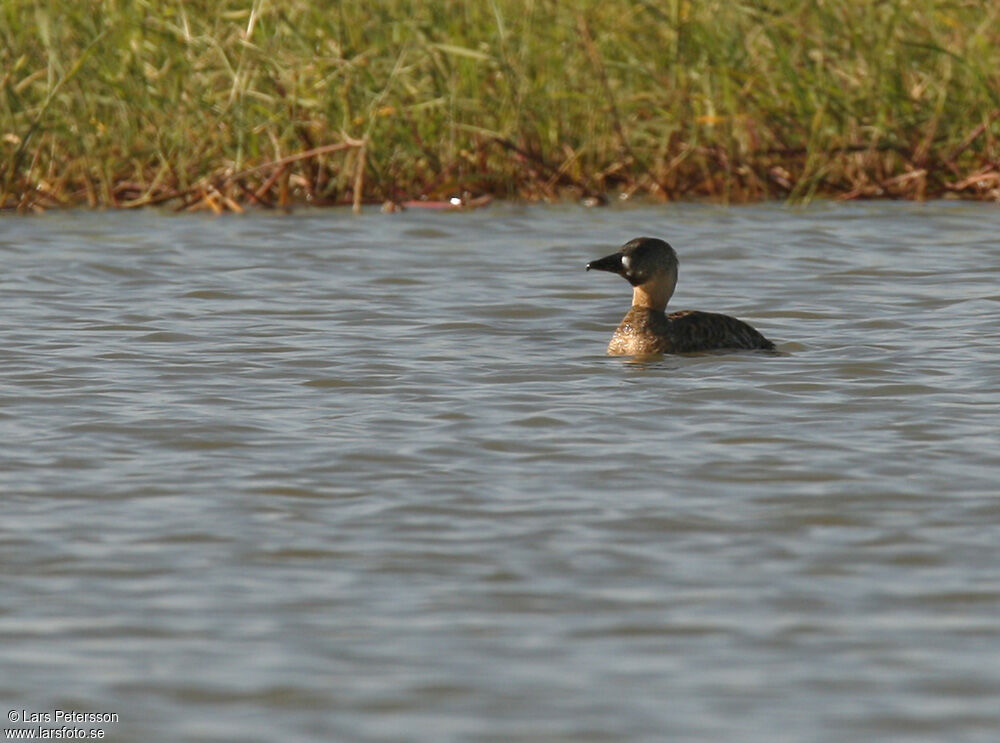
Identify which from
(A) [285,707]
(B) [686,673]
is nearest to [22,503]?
(A) [285,707]

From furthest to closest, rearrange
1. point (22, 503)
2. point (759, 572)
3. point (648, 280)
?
1. point (648, 280)
2. point (22, 503)
3. point (759, 572)

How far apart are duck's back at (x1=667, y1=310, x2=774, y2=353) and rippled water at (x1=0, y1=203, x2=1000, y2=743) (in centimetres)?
10

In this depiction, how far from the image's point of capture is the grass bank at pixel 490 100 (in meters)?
13.2

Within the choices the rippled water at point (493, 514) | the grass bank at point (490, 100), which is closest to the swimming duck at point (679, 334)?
the rippled water at point (493, 514)

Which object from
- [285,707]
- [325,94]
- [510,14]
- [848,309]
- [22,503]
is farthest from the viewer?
[510,14]

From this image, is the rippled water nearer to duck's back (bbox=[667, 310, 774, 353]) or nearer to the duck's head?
duck's back (bbox=[667, 310, 774, 353])

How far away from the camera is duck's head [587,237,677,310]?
9625 millimetres

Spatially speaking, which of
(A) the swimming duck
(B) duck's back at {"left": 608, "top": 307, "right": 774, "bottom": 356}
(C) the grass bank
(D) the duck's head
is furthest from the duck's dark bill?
(C) the grass bank

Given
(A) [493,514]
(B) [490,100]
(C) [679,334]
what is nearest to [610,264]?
(C) [679,334]

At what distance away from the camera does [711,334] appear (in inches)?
360

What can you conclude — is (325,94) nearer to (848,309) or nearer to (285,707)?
(848,309)

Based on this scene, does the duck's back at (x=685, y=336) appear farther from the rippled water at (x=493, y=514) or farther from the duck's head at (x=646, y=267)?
the duck's head at (x=646, y=267)

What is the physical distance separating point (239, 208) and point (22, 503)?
25.8 ft

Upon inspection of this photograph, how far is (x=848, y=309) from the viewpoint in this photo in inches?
414
